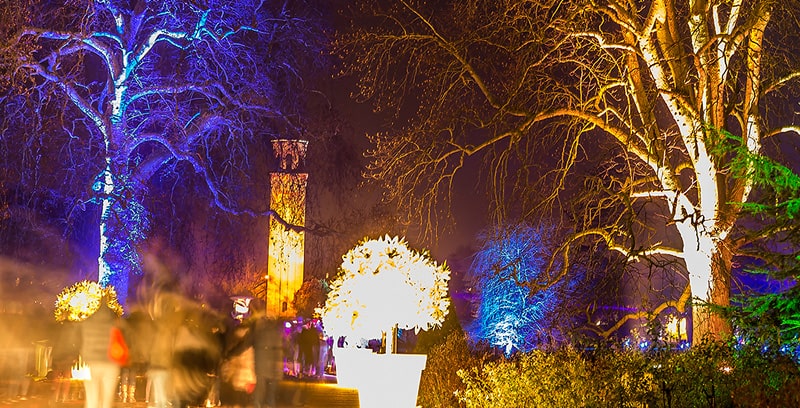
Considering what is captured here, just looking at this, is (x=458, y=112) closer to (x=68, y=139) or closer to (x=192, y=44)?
(x=192, y=44)

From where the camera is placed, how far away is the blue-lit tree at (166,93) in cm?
2609

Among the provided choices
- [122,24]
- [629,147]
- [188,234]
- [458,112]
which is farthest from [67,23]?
[629,147]

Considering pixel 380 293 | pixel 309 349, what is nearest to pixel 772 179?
pixel 380 293

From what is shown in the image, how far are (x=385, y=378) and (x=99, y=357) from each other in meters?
4.33

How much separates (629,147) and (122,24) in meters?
16.1

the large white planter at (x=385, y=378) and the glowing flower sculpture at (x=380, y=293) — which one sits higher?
the glowing flower sculpture at (x=380, y=293)

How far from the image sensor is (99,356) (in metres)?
14.6

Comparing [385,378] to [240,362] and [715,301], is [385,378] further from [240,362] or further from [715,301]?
[715,301]

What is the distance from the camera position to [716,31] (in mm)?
17219

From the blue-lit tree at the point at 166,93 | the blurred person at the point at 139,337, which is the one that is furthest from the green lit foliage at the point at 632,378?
the blue-lit tree at the point at 166,93

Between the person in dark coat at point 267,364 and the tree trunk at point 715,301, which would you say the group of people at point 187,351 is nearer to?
the person in dark coat at point 267,364

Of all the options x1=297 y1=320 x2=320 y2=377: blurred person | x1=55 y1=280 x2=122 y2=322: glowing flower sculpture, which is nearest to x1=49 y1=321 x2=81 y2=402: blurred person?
x1=55 y1=280 x2=122 y2=322: glowing flower sculpture

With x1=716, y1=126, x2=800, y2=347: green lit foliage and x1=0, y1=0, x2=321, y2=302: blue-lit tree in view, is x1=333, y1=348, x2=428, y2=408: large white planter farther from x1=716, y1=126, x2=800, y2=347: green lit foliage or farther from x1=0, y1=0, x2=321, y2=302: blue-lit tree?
x1=0, y1=0, x2=321, y2=302: blue-lit tree

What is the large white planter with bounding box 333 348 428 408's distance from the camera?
44.9 feet
